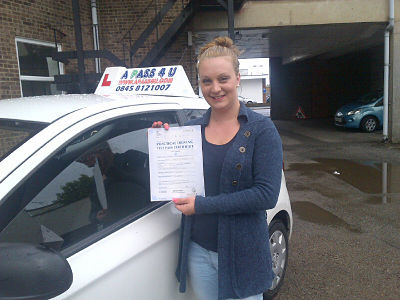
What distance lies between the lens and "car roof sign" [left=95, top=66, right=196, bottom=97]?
9.43 feet

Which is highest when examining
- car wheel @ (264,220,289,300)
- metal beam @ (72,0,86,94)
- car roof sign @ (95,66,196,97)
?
metal beam @ (72,0,86,94)

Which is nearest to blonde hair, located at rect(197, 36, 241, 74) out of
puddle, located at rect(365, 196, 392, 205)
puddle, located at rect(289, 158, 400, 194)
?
puddle, located at rect(365, 196, 392, 205)

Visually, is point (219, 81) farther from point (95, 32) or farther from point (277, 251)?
point (95, 32)

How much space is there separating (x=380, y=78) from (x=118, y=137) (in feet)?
62.1

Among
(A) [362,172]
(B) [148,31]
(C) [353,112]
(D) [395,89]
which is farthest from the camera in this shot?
(C) [353,112]

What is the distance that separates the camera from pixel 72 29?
28.3 feet

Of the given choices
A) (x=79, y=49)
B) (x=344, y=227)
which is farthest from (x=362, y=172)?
(x=79, y=49)

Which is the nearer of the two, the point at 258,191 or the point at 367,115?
the point at 258,191

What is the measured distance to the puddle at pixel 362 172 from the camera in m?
6.74

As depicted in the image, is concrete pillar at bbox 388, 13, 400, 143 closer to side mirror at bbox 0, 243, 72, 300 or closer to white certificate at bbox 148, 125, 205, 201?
white certificate at bbox 148, 125, 205, 201

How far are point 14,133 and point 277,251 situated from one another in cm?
222

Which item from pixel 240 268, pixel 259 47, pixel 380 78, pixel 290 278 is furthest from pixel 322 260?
pixel 380 78

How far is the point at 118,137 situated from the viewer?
2010mm

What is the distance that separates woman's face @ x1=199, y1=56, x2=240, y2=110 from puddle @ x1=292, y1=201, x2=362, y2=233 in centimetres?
368
